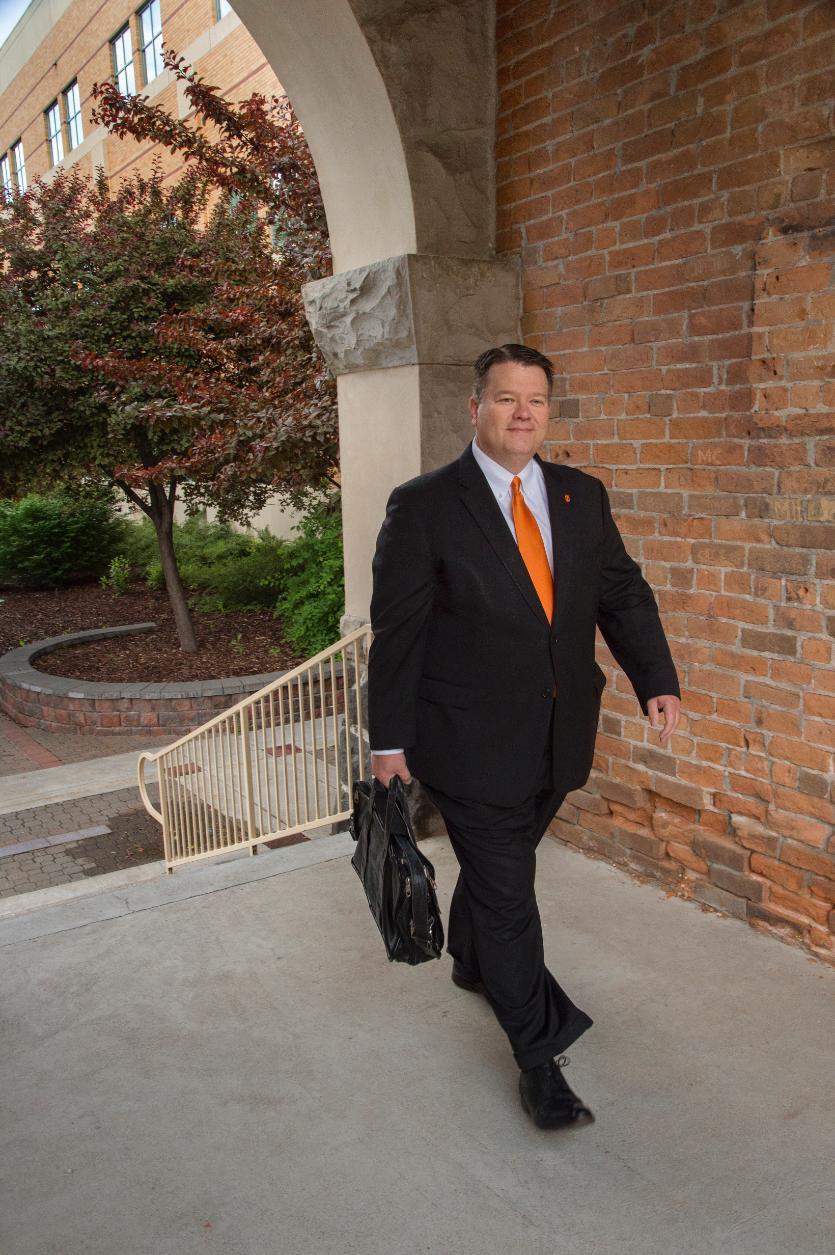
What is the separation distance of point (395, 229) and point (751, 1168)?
3.38 m

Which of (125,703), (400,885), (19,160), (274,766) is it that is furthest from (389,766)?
(19,160)

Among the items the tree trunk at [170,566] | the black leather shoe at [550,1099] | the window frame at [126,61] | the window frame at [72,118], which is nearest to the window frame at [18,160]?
the window frame at [72,118]

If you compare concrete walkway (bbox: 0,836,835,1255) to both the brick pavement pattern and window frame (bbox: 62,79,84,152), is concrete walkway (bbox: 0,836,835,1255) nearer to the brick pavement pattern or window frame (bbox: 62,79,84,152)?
the brick pavement pattern

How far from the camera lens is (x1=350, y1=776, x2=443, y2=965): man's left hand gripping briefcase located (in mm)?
2379

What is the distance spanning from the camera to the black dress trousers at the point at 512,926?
243cm

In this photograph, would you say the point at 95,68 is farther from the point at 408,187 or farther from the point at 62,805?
the point at 408,187

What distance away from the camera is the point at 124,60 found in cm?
2248

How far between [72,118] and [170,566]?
65.5 feet

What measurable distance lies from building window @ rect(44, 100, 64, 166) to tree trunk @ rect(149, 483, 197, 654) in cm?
2040

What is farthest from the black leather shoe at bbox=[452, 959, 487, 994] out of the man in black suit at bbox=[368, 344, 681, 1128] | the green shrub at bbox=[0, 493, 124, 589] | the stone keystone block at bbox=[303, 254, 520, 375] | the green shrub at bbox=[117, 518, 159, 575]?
the green shrub at bbox=[0, 493, 124, 589]

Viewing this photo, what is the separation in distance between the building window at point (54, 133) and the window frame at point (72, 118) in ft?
2.45

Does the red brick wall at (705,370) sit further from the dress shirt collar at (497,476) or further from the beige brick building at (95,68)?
the beige brick building at (95,68)

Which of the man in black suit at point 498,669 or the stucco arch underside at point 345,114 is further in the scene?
the stucco arch underside at point 345,114

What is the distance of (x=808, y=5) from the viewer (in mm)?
2811
